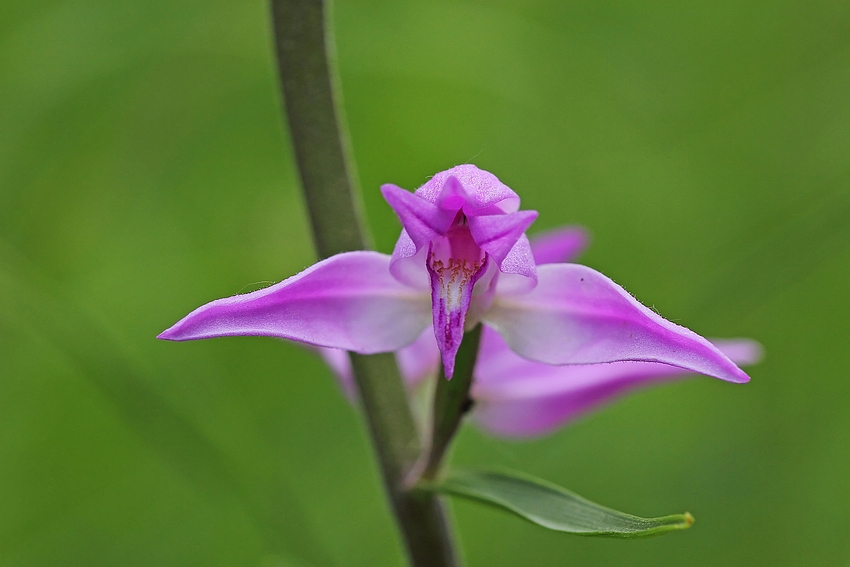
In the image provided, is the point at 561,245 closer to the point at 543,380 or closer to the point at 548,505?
the point at 543,380

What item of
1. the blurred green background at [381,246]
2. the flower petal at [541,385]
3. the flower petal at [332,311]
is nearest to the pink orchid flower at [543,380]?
the flower petal at [541,385]

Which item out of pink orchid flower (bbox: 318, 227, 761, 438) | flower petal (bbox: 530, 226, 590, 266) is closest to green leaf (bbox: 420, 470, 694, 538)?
pink orchid flower (bbox: 318, 227, 761, 438)

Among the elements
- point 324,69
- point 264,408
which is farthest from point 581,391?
point 264,408

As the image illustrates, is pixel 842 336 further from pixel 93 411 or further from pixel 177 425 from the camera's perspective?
pixel 93 411

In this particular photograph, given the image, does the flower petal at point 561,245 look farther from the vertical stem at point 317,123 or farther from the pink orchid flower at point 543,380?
the vertical stem at point 317,123

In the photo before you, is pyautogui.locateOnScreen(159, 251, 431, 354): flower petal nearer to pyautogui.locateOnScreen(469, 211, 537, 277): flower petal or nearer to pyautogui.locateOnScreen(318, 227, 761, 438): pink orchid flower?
pyautogui.locateOnScreen(469, 211, 537, 277): flower petal
